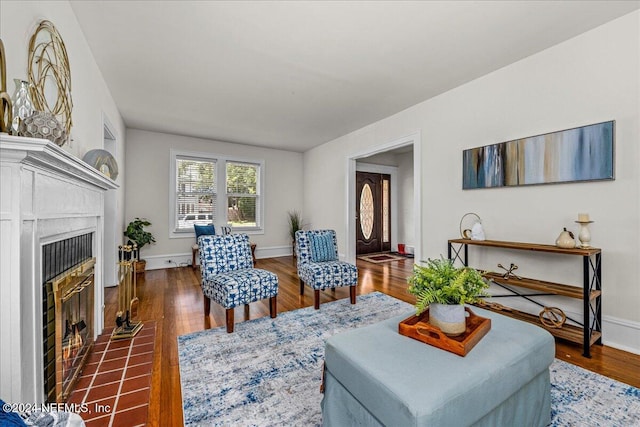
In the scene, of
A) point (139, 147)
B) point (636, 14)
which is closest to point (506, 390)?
point (636, 14)

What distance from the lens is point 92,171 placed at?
5.55 ft

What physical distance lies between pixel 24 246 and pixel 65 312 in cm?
71

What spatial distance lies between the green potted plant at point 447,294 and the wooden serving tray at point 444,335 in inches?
2.0

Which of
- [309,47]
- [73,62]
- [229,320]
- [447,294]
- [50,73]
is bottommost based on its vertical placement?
[229,320]

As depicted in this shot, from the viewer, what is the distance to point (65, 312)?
1575 millimetres

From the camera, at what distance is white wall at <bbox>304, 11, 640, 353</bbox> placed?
212 centimetres

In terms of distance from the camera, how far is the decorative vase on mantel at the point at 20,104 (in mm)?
1170

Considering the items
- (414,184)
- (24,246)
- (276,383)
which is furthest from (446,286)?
(414,184)

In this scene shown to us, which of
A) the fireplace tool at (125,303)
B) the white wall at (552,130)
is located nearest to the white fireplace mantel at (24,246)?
the fireplace tool at (125,303)

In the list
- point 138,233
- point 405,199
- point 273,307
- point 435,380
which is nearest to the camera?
point 435,380

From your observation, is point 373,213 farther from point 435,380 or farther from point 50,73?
point 50,73

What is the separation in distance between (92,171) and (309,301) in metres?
2.45

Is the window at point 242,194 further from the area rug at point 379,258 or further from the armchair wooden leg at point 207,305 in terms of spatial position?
the armchair wooden leg at point 207,305

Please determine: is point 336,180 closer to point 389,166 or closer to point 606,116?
point 389,166
